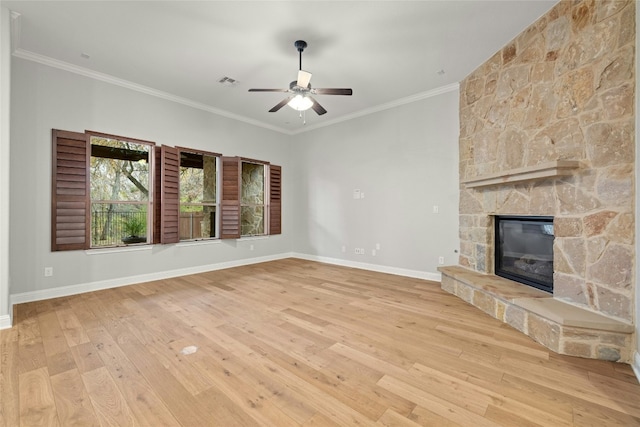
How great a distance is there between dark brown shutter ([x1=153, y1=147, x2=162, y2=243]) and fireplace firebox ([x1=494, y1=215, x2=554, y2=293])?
16.7ft

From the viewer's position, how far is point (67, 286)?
3.70 meters

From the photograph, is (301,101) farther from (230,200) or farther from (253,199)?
(253,199)

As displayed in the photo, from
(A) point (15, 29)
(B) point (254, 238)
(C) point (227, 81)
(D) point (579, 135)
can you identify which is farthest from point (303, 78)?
(B) point (254, 238)

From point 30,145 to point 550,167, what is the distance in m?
5.90

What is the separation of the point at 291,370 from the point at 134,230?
3.95 metres

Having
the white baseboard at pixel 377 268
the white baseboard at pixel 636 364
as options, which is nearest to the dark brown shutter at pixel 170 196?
the white baseboard at pixel 377 268

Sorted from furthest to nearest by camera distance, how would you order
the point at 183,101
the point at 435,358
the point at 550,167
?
1. the point at 183,101
2. the point at 550,167
3. the point at 435,358

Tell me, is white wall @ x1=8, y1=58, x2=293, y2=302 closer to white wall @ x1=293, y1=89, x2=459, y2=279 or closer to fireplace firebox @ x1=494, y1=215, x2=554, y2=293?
white wall @ x1=293, y1=89, x2=459, y2=279

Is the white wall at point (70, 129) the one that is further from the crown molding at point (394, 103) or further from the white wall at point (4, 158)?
the crown molding at point (394, 103)

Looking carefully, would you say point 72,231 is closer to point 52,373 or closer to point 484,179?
point 52,373

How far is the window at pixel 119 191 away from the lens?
162 inches

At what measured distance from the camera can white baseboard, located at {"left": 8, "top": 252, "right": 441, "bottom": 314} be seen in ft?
11.3

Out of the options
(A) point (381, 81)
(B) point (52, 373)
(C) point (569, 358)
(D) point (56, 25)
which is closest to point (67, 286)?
(B) point (52, 373)

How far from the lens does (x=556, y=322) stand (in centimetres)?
224
